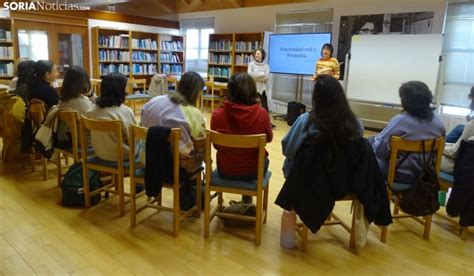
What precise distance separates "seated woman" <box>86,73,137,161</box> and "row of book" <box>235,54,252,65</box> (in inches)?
229

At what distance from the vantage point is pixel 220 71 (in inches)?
353

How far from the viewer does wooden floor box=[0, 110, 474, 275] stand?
2162 millimetres

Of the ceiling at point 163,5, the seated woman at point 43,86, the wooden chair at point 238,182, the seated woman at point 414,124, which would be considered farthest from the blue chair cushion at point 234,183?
the ceiling at point 163,5

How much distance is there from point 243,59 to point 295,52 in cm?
166

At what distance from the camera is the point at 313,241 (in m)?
2.54

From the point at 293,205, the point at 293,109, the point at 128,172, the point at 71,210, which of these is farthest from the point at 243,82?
the point at 293,109

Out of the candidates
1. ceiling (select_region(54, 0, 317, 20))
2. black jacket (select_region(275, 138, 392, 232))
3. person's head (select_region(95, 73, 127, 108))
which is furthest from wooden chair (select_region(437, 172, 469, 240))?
ceiling (select_region(54, 0, 317, 20))

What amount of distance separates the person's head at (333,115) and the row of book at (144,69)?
24.7 feet

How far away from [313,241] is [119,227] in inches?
55.6

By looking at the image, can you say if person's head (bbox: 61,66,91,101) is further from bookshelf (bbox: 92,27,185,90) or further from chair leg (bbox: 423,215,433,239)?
bookshelf (bbox: 92,27,185,90)

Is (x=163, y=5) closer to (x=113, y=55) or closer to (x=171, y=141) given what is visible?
(x=113, y=55)

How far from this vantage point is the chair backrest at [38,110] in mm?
3354

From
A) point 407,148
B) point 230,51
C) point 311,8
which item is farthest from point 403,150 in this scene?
point 230,51

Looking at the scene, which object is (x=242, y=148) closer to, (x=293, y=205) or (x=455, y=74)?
(x=293, y=205)
